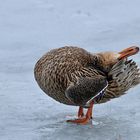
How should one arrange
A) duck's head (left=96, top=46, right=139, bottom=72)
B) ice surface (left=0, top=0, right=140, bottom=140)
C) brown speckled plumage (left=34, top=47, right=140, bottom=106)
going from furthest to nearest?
duck's head (left=96, top=46, right=139, bottom=72) < brown speckled plumage (left=34, top=47, right=140, bottom=106) < ice surface (left=0, top=0, right=140, bottom=140)

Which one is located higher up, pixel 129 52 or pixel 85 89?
pixel 129 52

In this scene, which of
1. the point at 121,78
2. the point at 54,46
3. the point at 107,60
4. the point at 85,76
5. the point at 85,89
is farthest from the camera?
the point at 54,46

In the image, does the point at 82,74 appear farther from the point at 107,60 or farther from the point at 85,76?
the point at 107,60

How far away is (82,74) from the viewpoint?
5742 mm

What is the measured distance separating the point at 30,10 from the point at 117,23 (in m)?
1.43

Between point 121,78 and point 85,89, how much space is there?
0.42m

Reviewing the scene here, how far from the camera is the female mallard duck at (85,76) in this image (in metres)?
5.66

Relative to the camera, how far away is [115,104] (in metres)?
6.34

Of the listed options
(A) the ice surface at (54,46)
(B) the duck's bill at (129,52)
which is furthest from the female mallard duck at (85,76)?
(A) the ice surface at (54,46)

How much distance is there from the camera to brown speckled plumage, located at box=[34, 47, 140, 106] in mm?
5676

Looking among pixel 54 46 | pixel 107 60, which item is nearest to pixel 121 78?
pixel 107 60

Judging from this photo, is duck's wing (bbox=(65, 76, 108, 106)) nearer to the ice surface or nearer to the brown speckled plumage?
the brown speckled plumage

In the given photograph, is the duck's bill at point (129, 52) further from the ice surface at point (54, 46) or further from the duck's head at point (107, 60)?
the ice surface at point (54, 46)

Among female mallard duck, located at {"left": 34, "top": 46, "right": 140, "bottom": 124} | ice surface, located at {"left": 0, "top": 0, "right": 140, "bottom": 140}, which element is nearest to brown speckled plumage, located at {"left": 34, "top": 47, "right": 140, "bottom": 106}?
female mallard duck, located at {"left": 34, "top": 46, "right": 140, "bottom": 124}
